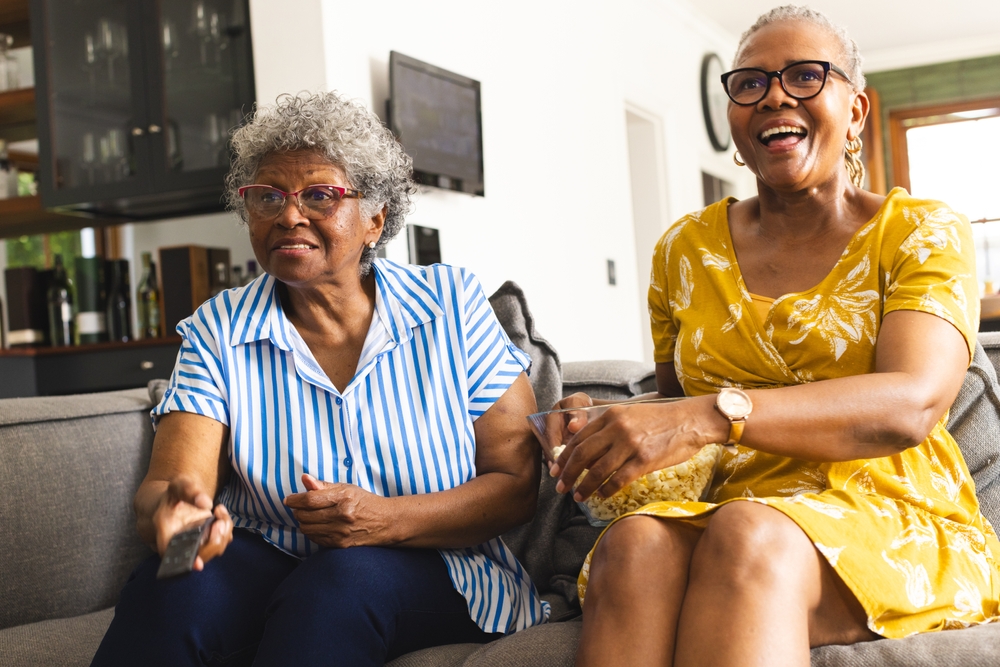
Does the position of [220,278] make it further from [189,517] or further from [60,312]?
[189,517]

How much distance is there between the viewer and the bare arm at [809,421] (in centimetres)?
110

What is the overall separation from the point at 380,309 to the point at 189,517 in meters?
0.48

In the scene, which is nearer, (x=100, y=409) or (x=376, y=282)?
(x=376, y=282)

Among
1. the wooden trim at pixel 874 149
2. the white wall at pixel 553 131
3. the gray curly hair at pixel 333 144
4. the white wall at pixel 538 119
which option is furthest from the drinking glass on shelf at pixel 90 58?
the wooden trim at pixel 874 149

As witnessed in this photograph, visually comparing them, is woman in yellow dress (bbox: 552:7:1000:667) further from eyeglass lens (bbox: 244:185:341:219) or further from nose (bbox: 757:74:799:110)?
eyeglass lens (bbox: 244:185:341:219)

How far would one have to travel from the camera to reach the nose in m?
1.39

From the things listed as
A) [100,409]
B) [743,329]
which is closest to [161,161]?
[100,409]

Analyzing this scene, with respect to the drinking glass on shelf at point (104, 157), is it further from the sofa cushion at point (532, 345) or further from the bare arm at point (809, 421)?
the bare arm at point (809, 421)

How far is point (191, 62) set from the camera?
10.4 feet

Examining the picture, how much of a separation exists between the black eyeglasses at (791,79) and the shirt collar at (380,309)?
1.87 ft

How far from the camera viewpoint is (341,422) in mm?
1423

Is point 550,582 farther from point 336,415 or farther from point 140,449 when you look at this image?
point 140,449

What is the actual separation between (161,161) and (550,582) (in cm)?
221

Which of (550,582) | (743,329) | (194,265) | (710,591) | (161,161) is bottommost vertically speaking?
(550,582)
